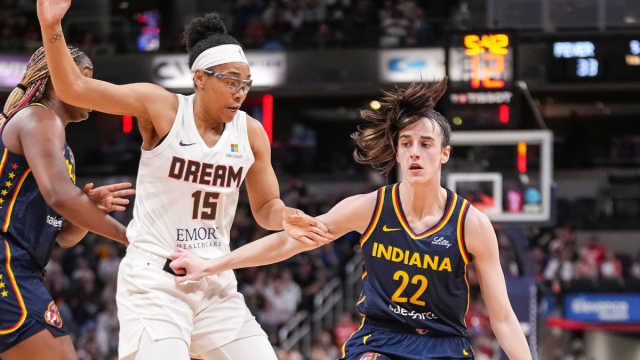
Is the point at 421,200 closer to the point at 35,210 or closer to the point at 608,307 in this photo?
the point at 35,210

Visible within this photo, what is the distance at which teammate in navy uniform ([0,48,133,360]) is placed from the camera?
3.78 m

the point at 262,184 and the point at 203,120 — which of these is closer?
the point at 203,120

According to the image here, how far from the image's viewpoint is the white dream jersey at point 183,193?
13.3 feet

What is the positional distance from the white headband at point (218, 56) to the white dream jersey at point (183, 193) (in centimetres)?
22

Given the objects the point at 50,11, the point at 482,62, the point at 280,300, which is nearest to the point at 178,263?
the point at 50,11

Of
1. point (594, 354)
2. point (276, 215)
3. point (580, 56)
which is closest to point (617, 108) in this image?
point (594, 354)

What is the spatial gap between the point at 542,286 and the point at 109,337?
7.40 m

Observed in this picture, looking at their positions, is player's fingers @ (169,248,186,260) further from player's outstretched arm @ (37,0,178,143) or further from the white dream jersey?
player's outstretched arm @ (37,0,178,143)

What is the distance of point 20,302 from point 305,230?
123cm

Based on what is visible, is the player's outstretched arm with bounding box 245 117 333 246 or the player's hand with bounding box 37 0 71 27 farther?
the player's outstretched arm with bounding box 245 117 333 246

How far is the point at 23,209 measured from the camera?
3.93 meters

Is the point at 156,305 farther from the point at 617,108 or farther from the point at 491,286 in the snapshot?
the point at 617,108

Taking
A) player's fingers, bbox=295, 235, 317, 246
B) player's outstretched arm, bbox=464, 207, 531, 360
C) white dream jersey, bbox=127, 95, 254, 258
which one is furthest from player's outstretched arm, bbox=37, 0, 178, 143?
player's outstretched arm, bbox=464, 207, 531, 360

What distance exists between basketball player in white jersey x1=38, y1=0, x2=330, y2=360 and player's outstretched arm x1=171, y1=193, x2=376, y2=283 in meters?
0.08
